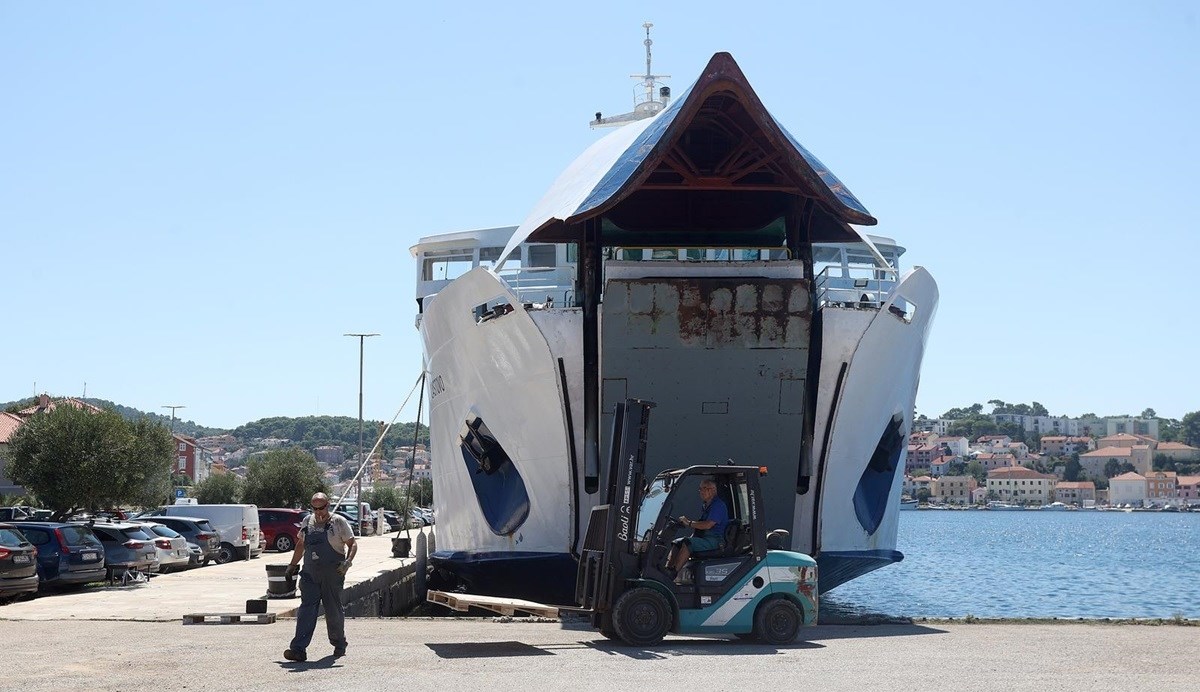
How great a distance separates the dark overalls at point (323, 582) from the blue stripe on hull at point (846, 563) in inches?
336

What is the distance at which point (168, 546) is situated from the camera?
89.5ft

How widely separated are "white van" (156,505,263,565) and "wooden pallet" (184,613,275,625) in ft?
57.6

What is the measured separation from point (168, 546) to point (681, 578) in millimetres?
17299

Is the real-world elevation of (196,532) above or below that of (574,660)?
above

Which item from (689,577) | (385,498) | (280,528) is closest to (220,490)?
(280,528)

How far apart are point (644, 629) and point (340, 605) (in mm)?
2829

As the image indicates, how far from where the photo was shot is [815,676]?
34.1 feet

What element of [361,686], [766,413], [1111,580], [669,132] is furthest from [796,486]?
[1111,580]

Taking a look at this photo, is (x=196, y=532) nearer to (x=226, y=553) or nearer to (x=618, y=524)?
(x=226, y=553)

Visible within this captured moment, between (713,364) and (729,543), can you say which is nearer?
(729,543)

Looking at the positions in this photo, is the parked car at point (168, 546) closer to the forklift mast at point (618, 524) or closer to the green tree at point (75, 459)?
the green tree at point (75, 459)

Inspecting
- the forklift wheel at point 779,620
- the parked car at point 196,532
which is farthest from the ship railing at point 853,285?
the parked car at point 196,532

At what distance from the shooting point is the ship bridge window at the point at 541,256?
76.1ft

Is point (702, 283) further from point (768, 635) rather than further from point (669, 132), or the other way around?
point (768, 635)
